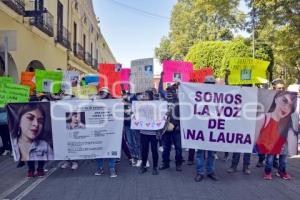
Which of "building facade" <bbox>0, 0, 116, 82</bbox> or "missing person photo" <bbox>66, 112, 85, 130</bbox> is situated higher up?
"building facade" <bbox>0, 0, 116, 82</bbox>

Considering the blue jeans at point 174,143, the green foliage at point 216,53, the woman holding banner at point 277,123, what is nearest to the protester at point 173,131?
the blue jeans at point 174,143

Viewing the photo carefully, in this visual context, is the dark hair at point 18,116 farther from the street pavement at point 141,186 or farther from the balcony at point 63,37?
the balcony at point 63,37

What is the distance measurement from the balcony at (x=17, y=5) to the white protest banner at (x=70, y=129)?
837 cm

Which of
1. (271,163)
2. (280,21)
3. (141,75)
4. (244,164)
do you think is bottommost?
(244,164)

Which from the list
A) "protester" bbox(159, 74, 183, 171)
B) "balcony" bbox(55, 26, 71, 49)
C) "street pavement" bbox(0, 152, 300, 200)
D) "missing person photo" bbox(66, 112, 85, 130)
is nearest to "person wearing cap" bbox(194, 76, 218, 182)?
"street pavement" bbox(0, 152, 300, 200)

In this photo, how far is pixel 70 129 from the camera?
8.77 metres

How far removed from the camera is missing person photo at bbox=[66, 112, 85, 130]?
8.78m

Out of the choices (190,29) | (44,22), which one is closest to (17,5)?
(44,22)

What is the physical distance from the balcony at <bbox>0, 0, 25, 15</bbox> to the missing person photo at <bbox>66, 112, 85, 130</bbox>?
28.1 ft

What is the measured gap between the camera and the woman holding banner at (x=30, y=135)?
28.4 feet

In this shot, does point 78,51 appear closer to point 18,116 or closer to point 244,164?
point 18,116

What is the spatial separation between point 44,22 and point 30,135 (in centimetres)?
1404

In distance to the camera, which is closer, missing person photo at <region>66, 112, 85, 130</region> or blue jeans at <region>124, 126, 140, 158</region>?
missing person photo at <region>66, 112, 85, 130</region>

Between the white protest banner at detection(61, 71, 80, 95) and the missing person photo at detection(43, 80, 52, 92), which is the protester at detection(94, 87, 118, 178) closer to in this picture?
the white protest banner at detection(61, 71, 80, 95)
